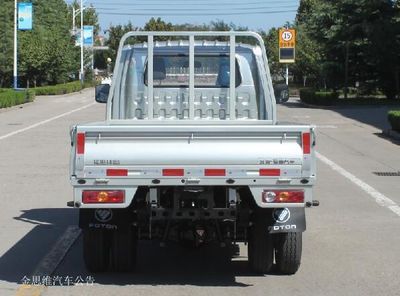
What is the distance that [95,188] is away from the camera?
579cm

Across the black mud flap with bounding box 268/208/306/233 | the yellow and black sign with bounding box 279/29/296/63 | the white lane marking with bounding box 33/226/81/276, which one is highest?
the yellow and black sign with bounding box 279/29/296/63

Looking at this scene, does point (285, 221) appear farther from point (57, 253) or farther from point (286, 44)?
point (286, 44)

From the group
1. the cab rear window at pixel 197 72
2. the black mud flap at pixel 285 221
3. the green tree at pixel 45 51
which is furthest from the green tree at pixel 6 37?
the black mud flap at pixel 285 221

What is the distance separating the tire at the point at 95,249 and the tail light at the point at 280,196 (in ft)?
5.00

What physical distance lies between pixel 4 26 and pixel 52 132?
1617 inches

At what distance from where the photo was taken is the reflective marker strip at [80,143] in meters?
5.77

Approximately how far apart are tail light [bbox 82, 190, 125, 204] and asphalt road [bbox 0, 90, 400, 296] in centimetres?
82

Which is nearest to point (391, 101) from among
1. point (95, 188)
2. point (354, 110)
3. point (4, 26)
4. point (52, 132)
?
point (354, 110)

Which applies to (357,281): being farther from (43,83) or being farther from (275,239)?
(43,83)

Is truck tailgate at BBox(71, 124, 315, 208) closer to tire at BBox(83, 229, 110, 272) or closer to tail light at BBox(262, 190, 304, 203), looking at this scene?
tail light at BBox(262, 190, 304, 203)

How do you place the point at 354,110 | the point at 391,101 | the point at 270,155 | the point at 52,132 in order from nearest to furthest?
the point at 270,155, the point at 52,132, the point at 354,110, the point at 391,101

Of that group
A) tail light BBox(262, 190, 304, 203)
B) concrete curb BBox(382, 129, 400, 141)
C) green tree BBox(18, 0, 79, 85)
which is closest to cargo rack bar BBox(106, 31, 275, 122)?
tail light BBox(262, 190, 304, 203)

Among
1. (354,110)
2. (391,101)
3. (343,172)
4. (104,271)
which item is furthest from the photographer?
(391,101)

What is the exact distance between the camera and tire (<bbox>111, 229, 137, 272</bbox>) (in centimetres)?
638
